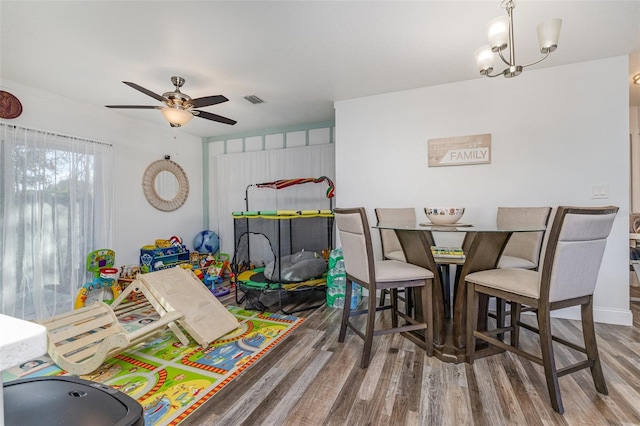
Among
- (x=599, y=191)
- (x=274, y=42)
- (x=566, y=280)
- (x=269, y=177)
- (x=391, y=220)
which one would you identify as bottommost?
(x=566, y=280)

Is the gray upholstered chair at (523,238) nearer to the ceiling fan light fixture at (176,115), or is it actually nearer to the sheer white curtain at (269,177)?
the sheer white curtain at (269,177)

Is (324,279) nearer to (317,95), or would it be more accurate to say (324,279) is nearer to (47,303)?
(317,95)

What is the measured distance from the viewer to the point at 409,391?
1.65m

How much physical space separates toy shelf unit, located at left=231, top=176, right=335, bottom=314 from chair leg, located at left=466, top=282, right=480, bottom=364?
165 centimetres

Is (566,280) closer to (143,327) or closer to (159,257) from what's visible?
(143,327)

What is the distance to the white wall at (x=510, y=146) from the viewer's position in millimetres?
2637

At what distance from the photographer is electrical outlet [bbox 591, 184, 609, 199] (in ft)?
8.69

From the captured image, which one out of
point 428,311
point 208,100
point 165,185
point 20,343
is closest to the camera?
point 20,343

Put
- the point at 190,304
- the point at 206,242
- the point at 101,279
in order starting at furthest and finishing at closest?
the point at 206,242
the point at 101,279
the point at 190,304

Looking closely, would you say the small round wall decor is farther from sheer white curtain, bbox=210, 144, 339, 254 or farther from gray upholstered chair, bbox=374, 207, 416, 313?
gray upholstered chair, bbox=374, 207, 416, 313

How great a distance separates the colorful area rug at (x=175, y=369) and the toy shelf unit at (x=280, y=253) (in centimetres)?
61

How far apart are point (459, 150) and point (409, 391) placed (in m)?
2.46

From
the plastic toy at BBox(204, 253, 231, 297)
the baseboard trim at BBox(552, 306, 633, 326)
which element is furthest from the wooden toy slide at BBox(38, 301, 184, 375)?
the baseboard trim at BBox(552, 306, 633, 326)

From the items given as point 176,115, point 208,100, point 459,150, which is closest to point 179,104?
point 176,115
